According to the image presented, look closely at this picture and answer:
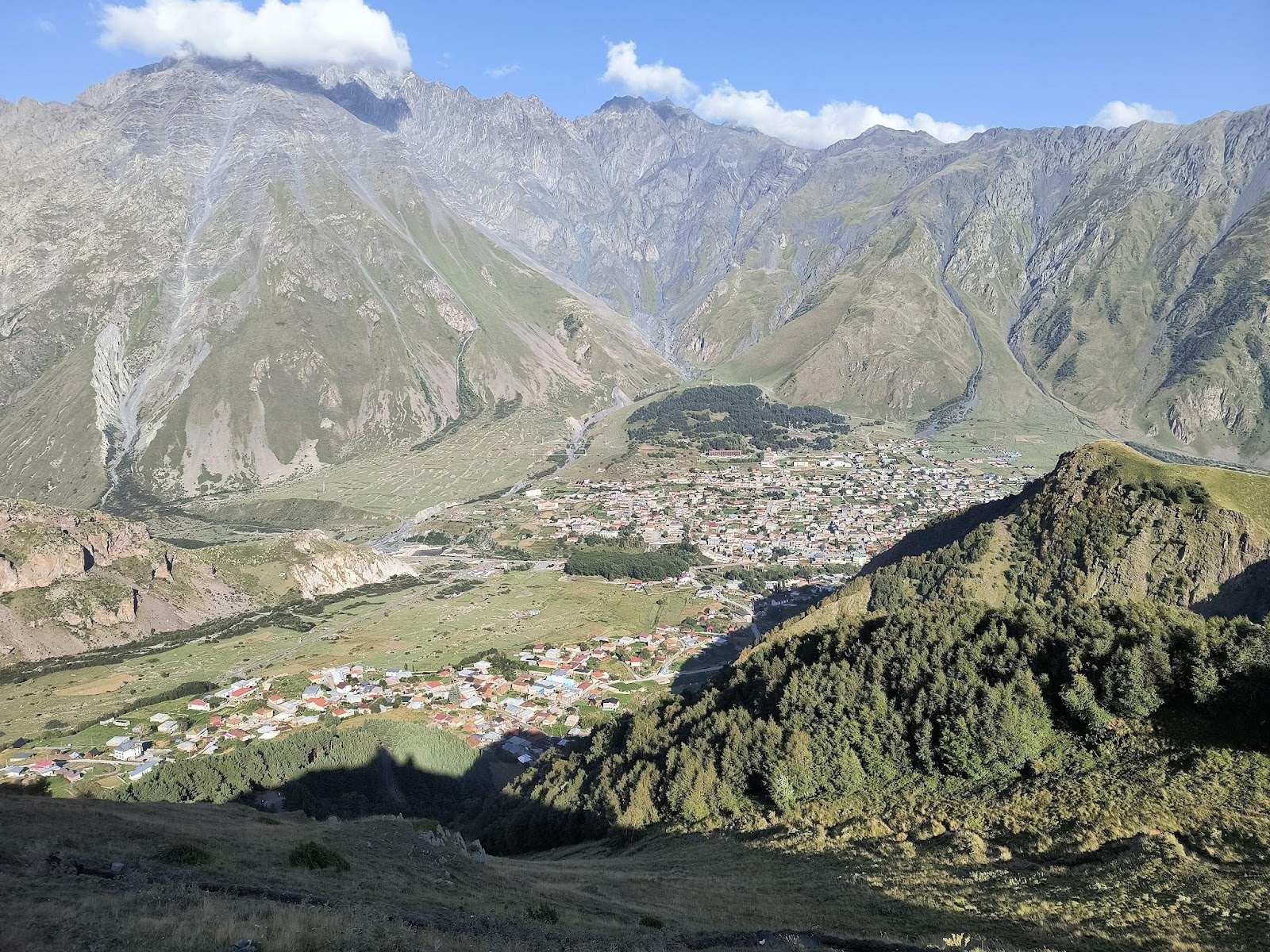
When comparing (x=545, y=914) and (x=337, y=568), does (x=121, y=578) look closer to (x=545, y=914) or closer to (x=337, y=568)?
(x=337, y=568)

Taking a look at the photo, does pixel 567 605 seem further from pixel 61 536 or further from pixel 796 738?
pixel 796 738

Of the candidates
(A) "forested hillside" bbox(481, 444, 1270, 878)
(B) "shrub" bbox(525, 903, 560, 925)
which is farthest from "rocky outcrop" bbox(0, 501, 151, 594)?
(B) "shrub" bbox(525, 903, 560, 925)

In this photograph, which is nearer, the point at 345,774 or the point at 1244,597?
the point at 1244,597

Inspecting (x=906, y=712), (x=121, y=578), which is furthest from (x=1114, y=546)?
(x=121, y=578)

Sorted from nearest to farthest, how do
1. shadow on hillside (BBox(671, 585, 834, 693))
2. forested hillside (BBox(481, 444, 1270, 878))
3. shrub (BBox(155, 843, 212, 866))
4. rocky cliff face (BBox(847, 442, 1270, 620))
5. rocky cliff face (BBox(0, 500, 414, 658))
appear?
shrub (BBox(155, 843, 212, 866)) → forested hillside (BBox(481, 444, 1270, 878)) → rocky cliff face (BBox(847, 442, 1270, 620)) → shadow on hillside (BBox(671, 585, 834, 693)) → rocky cliff face (BBox(0, 500, 414, 658))

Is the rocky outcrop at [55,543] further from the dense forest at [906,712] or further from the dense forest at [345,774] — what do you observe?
the dense forest at [906,712]

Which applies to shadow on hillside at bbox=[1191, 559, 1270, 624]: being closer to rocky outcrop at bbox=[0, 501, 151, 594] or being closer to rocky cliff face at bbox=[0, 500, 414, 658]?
rocky cliff face at bbox=[0, 500, 414, 658]

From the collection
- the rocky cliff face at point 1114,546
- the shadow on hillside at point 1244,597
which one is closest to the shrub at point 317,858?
the rocky cliff face at point 1114,546
